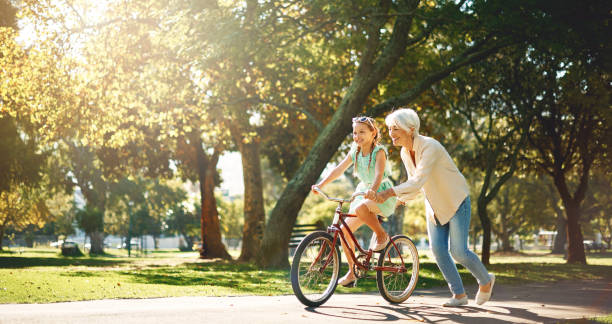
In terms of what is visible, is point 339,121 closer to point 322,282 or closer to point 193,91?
point 193,91

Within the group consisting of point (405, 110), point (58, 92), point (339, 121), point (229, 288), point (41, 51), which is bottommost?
point (229, 288)

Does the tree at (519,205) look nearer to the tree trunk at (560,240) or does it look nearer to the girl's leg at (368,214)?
the tree trunk at (560,240)

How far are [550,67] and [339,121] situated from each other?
8715 millimetres

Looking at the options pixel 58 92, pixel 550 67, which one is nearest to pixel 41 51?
pixel 58 92

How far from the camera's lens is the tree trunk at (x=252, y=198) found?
886 inches

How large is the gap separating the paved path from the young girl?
2.19 feet

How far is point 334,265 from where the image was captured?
6570 mm

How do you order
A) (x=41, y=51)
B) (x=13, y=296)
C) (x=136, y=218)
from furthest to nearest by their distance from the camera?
1. (x=136, y=218)
2. (x=41, y=51)
3. (x=13, y=296)

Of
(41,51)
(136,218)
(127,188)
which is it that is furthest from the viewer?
(136,218)

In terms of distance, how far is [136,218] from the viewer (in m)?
66.8

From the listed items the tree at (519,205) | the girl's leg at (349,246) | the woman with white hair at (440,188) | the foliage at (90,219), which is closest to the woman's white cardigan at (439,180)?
the woman with white hair at (440,188)

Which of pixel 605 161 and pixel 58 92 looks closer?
pixel 58 92

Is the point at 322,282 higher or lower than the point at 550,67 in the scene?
lower

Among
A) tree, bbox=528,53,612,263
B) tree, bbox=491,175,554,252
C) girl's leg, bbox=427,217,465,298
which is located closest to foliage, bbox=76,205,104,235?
tree, bbox=491,175,554,252
